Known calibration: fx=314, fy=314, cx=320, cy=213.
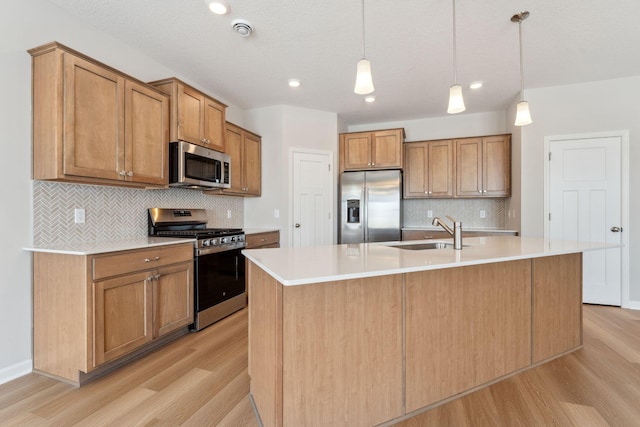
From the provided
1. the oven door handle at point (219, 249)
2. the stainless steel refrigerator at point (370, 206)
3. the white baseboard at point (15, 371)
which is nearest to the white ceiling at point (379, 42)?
the stainless steel refrigerator at point (370, 206)

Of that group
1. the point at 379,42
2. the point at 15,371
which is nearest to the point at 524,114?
the point at 379,42

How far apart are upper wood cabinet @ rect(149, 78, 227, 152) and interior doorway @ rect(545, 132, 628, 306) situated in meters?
3.96

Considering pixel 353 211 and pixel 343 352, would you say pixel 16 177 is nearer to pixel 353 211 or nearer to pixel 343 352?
pixel 343 352

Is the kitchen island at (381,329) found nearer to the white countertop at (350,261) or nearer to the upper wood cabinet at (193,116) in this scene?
the white countertop at (350,261)

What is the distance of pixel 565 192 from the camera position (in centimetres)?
384

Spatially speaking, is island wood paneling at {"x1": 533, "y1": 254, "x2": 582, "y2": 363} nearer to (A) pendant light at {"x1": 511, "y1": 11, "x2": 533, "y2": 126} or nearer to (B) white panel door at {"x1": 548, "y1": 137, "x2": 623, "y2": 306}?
(A) pendant light at {"x1": 511, "y1": 11, "x2": 533, "y2": 126}

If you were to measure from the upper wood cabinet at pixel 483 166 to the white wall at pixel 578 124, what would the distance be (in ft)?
1.52

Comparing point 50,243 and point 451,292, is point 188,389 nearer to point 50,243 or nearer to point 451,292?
point 50,243

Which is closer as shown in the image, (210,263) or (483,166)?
(210,263)

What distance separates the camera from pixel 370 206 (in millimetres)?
4590

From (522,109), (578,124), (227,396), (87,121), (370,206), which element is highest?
(578,124)

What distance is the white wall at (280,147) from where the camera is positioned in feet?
14.6

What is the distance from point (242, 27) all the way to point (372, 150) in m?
2.71

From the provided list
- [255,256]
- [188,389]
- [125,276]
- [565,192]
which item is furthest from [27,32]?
[565,192]
